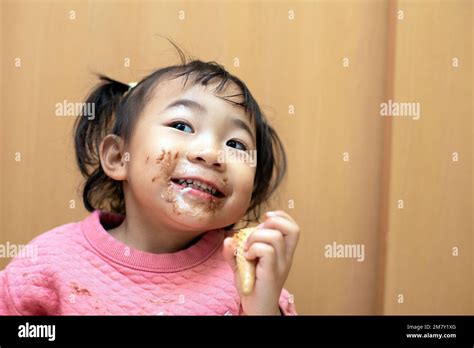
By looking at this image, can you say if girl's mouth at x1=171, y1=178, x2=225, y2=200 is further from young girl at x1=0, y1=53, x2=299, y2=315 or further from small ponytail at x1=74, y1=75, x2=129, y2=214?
small ponytail at x1=74, y1=75, x2=129, y2=214

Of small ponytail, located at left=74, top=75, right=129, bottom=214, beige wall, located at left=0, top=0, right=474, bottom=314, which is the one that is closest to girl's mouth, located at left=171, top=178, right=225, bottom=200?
small ponytail, located at left=74, top=75, right=129, bottom=214

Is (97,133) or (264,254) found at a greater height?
(97,133)

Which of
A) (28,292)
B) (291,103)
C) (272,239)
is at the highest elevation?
(291,103)

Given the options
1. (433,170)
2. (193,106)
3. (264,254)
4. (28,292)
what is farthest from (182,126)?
(433,170)

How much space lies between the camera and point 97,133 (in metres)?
1.15

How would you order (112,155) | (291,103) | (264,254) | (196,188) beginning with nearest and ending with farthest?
(264,254)
(196,188)
(112,155)
(291,103)

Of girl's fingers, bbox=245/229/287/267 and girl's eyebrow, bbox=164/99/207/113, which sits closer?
girl's fingers, bbox=245/229/287/267

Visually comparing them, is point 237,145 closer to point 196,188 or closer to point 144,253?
point 196,188

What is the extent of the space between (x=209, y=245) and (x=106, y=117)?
0.36m

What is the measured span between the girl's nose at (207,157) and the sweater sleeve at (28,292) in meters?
0.33

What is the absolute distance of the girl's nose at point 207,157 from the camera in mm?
907

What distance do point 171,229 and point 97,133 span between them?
301 millimetres

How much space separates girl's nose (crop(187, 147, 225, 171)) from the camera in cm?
91

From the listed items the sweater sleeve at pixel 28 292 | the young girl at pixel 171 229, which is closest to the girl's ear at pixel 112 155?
the young girl at pixel 171 229
